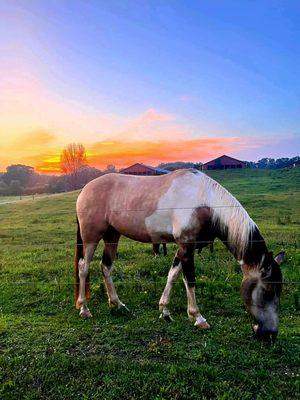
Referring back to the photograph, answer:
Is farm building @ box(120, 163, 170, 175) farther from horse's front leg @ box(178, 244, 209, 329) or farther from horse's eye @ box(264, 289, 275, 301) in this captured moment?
horse's eye @ box(264, 289, 275, 301)

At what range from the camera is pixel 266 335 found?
5.05 metres

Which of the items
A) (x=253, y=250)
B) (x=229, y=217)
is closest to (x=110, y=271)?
(x=229, y=217)

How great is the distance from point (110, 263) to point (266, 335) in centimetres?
294

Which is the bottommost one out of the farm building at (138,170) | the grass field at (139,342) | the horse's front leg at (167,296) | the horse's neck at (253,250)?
the grass field at (139,342)

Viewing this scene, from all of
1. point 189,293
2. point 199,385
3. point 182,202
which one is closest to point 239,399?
point 199,385

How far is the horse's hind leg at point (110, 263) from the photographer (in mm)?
6582

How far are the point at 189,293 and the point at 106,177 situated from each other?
2.54 m

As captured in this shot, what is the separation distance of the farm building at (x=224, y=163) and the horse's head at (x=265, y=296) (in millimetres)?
59847

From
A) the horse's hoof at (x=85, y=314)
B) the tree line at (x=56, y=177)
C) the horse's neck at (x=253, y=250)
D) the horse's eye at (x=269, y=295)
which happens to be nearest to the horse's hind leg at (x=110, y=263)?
the horse's hoof at (x=85, y=314)

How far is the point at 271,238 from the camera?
1265 centimetres

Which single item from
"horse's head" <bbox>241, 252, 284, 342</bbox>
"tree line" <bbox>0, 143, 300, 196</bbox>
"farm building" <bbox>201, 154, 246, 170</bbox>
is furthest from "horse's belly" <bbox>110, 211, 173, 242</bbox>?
"farm building" <bbox>201, 154, 246, 170</bbox>

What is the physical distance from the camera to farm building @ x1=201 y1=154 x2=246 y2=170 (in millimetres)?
64750

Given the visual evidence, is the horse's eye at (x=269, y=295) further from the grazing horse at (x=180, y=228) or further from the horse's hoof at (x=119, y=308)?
the horse's hoof at (x=119, y=308)

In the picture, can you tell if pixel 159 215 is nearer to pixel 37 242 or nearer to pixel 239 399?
pixel 239 399
